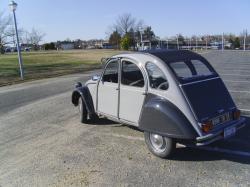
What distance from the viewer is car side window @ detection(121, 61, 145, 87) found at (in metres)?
6.41

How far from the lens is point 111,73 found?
286 inches

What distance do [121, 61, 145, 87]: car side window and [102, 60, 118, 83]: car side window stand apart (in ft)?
0.83

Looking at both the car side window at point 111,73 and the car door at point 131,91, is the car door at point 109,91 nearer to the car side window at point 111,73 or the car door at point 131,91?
the car side window at point 111,73

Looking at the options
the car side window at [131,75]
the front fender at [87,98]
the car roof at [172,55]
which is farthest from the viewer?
the front fender at [87,98]

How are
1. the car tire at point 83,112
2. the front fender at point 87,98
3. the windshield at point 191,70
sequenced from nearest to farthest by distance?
the windshield at point 191,70
the front fender at point 87,98
the car tire at point 83,112

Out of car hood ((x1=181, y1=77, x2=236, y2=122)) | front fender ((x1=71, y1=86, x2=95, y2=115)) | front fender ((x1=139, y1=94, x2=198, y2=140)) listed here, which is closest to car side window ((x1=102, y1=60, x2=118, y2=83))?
front fender ((x1=71, y1=86, x2=95, y2=115))

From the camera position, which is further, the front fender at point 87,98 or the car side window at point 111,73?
the front fender at point 87,98

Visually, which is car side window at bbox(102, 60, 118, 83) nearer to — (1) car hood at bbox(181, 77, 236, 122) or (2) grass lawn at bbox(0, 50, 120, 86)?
(1) car hood at bbox(181, 77, 236, 122)

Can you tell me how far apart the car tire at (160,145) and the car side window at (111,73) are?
1530mm

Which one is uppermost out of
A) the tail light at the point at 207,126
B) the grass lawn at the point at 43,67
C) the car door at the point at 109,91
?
the car door at the point at 109,91

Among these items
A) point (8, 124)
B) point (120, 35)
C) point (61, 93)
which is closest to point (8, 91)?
point (61, 93)


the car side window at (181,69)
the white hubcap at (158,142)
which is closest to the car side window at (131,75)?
the car side window at (181,69)

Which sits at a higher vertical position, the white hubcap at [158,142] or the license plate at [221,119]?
the license plate at [221,119]

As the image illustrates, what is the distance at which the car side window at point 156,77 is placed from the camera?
235 inches
